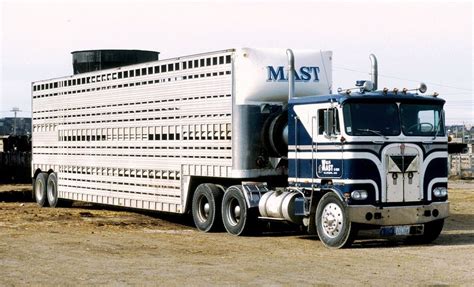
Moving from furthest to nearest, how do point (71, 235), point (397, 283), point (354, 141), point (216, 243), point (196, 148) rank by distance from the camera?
point (196, 148) < point (71, 235) < point (216, 243) < point (354, 141) < point (397, 283)

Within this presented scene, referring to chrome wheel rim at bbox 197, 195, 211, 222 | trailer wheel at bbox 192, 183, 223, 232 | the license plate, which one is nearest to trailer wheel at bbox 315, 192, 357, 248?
the license plate

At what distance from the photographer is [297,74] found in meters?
20.2

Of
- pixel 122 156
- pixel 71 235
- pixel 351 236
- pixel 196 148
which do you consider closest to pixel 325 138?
pixel 351 236

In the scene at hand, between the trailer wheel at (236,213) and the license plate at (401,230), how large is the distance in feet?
11.3

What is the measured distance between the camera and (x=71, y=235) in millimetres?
19688

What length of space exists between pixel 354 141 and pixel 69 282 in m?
6.39

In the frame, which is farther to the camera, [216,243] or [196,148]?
[196,148]

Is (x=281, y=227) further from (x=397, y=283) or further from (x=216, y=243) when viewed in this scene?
(x=397, y=283)

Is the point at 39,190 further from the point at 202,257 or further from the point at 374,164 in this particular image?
the point at 374,164

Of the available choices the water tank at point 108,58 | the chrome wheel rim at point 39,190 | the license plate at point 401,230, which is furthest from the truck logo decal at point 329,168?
the chrome wheel rim at point 39,190

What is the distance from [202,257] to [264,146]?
4.66 metres

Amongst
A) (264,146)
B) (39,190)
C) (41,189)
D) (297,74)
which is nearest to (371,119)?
(264,146)

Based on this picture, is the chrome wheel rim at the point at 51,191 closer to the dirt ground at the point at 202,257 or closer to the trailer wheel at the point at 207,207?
the dirt ground at the point at 202,257

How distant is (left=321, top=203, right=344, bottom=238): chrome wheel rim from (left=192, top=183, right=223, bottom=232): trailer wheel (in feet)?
11.5
